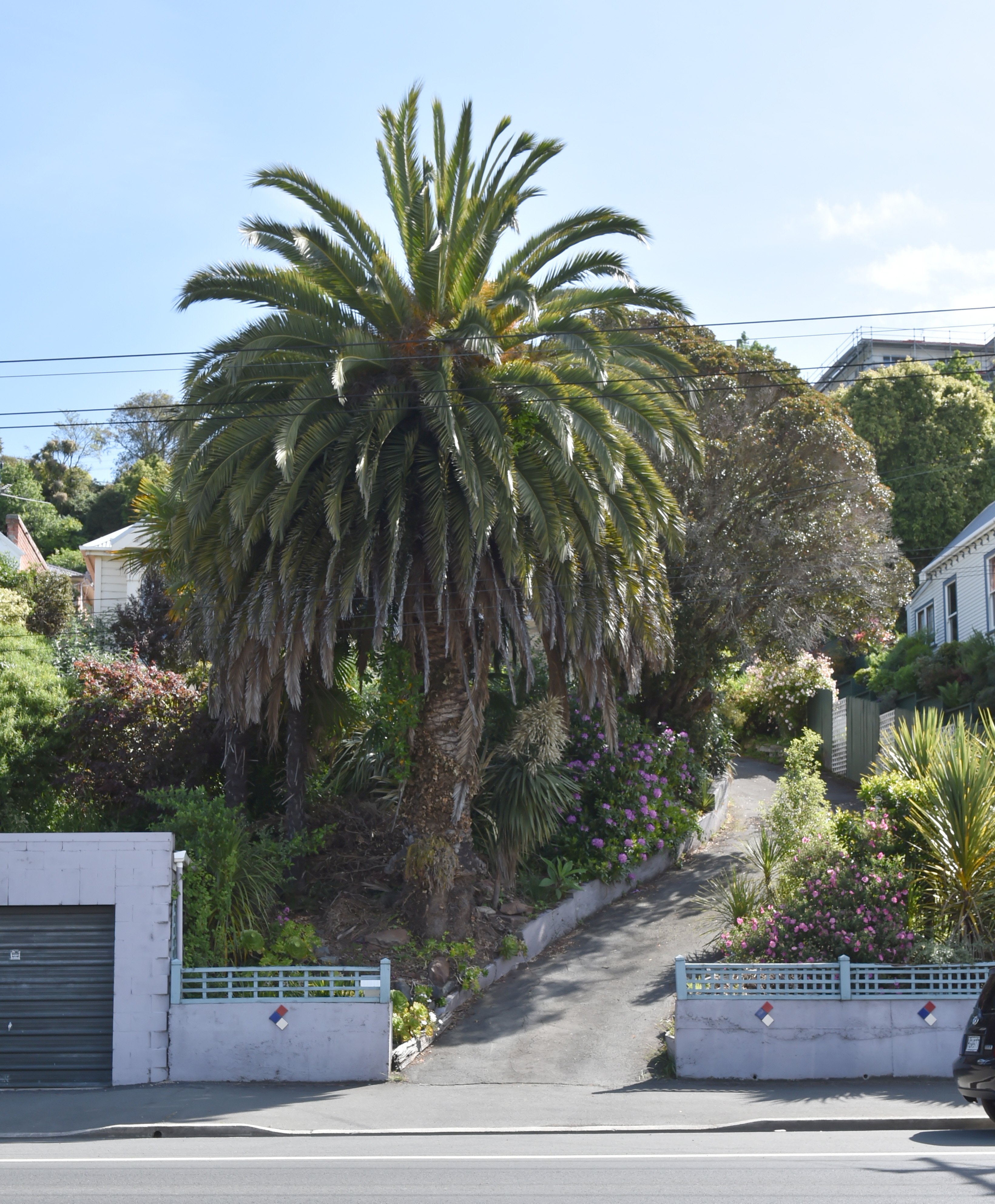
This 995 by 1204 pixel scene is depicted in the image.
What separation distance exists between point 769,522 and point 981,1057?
13.2m

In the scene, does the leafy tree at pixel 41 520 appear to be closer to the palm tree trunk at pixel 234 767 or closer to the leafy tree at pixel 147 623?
the leafy tree at pixel 147 623

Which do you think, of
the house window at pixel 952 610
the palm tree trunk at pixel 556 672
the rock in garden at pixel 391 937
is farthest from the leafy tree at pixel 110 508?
the rock in garden at pixel 391 937

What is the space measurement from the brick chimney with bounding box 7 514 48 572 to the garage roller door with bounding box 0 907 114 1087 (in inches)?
1294

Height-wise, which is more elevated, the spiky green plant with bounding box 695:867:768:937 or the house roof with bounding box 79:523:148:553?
the house roof with bounding box 79:523:148:553

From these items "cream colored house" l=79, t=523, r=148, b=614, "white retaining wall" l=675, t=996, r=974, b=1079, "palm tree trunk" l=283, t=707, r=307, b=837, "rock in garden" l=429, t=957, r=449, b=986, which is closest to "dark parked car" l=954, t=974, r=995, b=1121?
"white retaining wall" l=675, t=996, r=974, b=1079

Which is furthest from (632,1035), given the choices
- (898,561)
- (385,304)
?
(898,561)

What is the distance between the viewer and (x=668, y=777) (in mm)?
19609

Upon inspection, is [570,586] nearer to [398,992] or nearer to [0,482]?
[398,992]

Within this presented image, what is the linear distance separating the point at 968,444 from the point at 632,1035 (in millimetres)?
36593

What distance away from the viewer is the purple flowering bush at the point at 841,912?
12.5 metres

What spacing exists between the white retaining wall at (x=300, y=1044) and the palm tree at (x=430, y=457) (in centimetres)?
265

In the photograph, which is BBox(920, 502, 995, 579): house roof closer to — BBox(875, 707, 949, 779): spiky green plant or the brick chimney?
BBox(875, 707, 949, 779): spiky green plant

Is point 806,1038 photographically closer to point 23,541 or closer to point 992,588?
point 992,588

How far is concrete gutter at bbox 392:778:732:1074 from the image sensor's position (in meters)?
12.7
